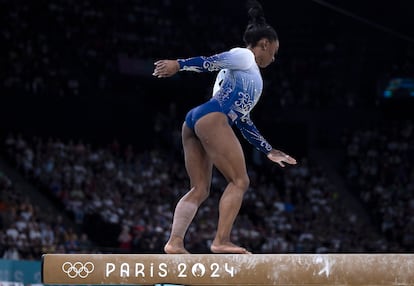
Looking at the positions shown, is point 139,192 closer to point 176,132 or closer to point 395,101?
point 176,132

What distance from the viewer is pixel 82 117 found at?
67.5 ft

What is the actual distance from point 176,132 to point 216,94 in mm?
14978

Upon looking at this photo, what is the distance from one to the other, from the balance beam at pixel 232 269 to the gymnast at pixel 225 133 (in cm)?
42

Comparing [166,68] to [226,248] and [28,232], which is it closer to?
[226,248]

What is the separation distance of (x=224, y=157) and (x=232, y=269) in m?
0.93

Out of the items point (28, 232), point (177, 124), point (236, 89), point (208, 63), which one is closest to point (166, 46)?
point (177, 124)

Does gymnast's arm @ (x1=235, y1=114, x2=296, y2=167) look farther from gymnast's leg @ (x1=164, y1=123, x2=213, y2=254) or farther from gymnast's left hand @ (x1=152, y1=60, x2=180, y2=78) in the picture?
gymnast's left hand @ (x1=152, y1=60, x2=180, y2=78)

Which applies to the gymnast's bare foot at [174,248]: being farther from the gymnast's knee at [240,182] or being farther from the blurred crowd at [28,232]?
the blurred crowd at [28,232]

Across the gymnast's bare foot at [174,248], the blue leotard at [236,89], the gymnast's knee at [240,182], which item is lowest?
the gymnast's bare foot at [174,248]

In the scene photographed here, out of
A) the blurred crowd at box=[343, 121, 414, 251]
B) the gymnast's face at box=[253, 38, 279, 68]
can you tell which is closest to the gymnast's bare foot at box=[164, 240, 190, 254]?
the gymnast's face at box=[253, 38, 279, 68]

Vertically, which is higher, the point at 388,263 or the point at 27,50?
the point at 27,50

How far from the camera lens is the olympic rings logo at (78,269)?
6777 millimetres

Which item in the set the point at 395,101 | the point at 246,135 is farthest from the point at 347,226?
the point at 246,135

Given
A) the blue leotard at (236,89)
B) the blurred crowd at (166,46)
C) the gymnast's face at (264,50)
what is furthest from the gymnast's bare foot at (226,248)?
the blurred crowd at (166,46)
